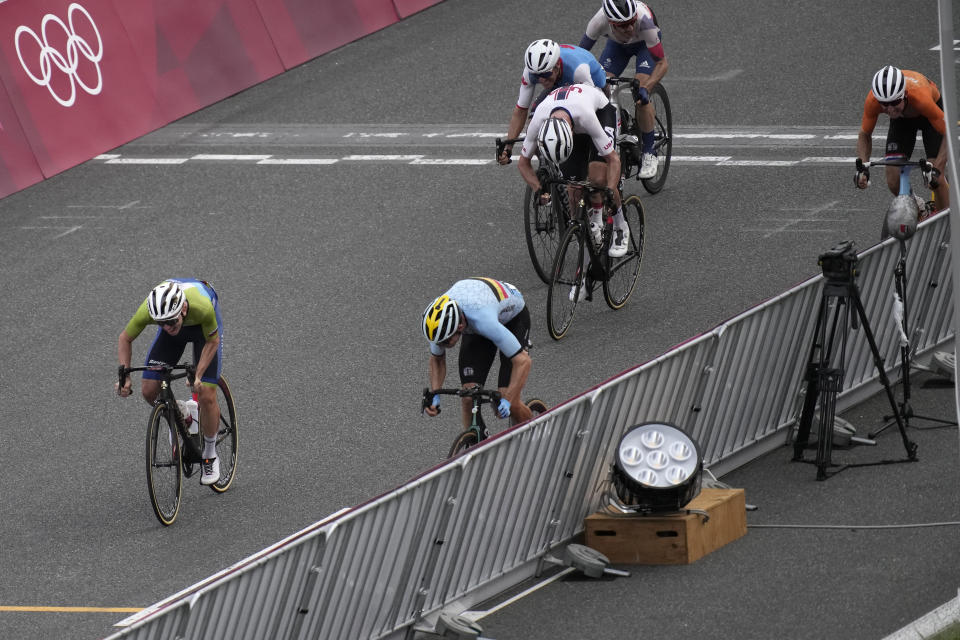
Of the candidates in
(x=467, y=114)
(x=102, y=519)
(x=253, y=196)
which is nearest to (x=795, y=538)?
(x=102, y=519)

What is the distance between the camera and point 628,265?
14938 millimetres

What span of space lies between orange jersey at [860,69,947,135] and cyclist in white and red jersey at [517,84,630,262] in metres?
2.12

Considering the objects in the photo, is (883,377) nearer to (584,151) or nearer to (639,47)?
(584,151)

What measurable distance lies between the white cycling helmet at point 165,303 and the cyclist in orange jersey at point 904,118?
5.68 m

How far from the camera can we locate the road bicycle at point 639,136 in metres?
16.4

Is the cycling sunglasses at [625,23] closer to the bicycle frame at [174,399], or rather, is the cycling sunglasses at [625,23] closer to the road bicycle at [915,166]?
the road bicycle at [915,166]

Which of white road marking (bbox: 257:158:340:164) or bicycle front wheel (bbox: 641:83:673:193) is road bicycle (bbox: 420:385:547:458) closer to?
bicycle front wheel (bbox: 641:83:673:193)

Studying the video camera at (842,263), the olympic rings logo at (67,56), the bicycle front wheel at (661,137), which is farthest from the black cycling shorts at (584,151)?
the olympic rings logo at (67,56)

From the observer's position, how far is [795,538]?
34.6 feet

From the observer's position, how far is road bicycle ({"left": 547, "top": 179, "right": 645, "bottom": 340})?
14070 mm

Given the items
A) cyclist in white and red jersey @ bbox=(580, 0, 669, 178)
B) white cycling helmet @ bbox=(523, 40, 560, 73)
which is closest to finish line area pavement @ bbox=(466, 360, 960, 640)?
white cycling helmet @ bbox=(523, 40, 560, 73)

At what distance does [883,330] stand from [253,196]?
792cm

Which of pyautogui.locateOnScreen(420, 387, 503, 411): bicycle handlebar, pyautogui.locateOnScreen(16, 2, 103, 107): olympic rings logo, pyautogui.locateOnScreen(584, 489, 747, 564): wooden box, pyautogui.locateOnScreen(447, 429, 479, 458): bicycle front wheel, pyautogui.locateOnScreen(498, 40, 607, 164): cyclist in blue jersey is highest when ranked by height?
pyautogui.locateOnScreen(16, 2, 103, 107): olympic rings logo

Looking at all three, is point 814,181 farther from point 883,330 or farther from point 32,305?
point 32,305
